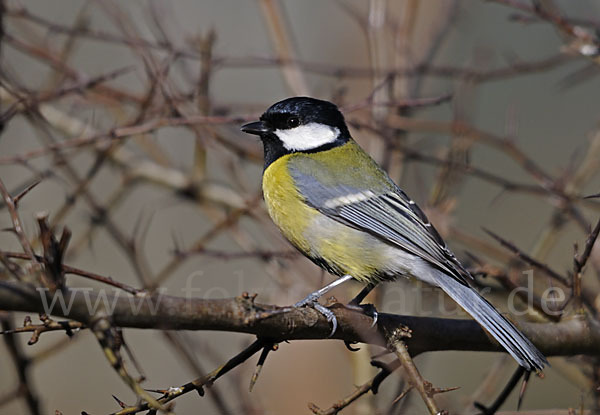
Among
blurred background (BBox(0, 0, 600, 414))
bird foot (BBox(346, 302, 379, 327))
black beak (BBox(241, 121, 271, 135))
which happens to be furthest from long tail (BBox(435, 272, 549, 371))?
black beak (BBox(241, 121, 271, 135))

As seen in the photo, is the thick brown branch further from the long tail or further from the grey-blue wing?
the grey-blue wing

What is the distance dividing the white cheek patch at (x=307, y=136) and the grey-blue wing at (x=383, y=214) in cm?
19

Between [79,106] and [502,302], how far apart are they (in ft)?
8.14

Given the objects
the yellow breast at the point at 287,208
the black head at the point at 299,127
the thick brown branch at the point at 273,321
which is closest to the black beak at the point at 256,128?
the black head at the point at 299,127

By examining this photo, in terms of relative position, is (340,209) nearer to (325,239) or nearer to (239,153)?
(325,239)

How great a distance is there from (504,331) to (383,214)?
0.81 m

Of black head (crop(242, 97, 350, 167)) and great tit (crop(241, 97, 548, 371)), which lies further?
black head (crop(242, 97, 350, 167))

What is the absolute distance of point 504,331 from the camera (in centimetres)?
229

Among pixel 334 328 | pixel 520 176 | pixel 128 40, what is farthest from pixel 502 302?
pixel 520 176

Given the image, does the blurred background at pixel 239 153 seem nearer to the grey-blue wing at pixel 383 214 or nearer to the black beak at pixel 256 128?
the black beak at pixel 256 128

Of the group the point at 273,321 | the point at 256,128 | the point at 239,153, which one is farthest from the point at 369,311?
the point at 239,153

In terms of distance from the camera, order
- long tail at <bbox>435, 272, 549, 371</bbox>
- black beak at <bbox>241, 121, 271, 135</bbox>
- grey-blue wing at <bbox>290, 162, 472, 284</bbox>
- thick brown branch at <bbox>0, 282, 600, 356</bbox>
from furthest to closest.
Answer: black beak at <bbox>241, 121, 271, 135</bbox> → grey-blue wing at <bbox>290, 162, 472, 284</bbox> → long tail at <bbox>435, 272, 549, 371</bbox> → thick brown branch at <bbox>0, 282, 600, 356</bbox>

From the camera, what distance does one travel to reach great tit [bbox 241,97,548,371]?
2799mm

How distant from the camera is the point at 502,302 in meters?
3.77
